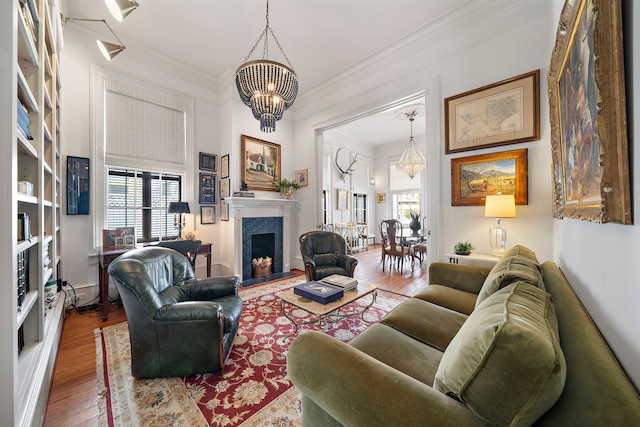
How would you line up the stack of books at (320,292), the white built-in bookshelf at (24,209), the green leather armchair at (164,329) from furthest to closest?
1. the stack of books at (320,292)
2. the green leather armchair at (164,329)
3. the white built-in bookshelf at (24,209)

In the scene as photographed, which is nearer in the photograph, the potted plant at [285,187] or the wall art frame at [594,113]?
the wall art frame at [594,113]

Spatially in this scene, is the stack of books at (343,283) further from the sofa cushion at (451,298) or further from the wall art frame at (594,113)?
the wall art frame at (594,113)

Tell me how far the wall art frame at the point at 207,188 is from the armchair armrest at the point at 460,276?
3.76m

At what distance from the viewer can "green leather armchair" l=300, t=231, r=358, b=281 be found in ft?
10.8

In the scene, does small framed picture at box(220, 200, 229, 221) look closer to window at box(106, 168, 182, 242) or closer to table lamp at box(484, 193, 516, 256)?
window at box(106, 168, 182, 242)

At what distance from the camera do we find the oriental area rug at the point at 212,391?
1460mm

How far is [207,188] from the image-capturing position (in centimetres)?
434

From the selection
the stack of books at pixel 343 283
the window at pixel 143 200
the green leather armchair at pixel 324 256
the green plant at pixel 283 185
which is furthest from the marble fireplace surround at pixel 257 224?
the stack of books at pixel 343 283

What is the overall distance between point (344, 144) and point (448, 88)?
450 centimetres

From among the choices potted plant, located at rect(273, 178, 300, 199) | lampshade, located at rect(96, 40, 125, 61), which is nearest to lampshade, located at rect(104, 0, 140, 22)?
lampshade, located at rect(96, 40, 125, 61)

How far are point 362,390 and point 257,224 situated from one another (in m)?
4.01

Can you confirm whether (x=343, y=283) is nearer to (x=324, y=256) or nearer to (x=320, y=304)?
(x=320, y=304)

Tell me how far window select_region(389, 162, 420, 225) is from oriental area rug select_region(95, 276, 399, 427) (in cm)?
645

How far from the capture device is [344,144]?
750cm
